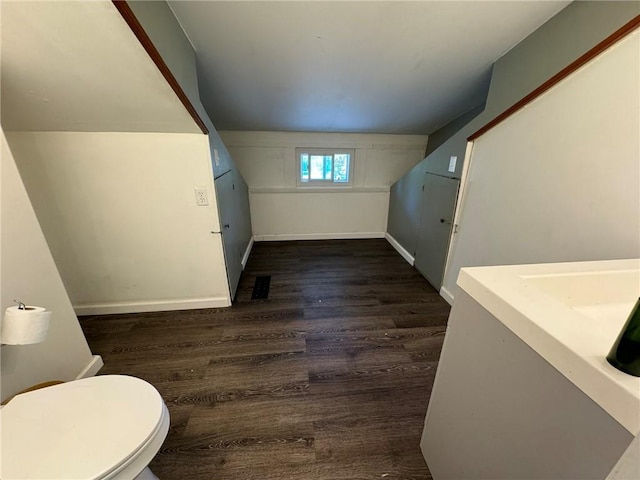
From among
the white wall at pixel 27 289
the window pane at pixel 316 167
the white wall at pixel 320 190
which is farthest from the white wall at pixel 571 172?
the white wall at pixel 27 289

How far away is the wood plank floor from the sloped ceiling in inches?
57.7

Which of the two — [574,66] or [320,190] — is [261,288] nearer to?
[320,190]

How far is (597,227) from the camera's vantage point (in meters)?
1.10

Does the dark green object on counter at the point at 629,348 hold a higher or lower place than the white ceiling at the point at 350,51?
lower

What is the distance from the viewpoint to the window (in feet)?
11.5

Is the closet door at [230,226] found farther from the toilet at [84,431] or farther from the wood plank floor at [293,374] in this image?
the toilet at [84,431]

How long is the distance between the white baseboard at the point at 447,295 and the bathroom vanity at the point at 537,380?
142 centimetres

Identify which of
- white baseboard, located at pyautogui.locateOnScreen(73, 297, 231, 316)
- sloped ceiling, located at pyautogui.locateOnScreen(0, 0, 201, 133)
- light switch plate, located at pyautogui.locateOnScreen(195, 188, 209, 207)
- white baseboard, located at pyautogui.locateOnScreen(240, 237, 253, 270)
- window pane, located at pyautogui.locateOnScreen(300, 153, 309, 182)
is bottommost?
white baseboard, located at pyautogui.locateOnScreen(73, 297, 231, 316)

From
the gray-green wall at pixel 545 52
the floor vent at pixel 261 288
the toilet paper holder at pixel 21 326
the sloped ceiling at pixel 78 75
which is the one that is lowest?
the floor vent at pixel 261 288

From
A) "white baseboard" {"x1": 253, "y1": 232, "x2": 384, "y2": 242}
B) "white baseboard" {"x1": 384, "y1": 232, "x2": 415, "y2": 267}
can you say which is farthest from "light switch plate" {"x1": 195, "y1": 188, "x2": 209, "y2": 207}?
"white baseboard" {"x1": 384, "y1": 232, "x2": 415, "y2": 267}

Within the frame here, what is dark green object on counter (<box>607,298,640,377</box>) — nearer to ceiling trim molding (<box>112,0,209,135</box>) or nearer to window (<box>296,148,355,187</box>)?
ceiling trim molding (<box>112,0,209,135</box>)

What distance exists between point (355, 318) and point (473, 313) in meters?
1.38

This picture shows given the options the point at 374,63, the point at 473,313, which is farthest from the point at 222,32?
the point at 473,313

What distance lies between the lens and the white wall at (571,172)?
999mm
